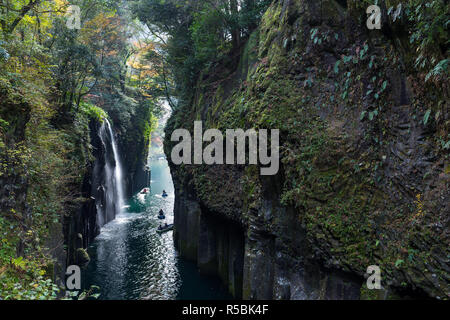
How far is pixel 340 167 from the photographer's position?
7.77 m

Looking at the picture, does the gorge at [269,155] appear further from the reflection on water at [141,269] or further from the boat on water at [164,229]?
the boat on water at [164,229]

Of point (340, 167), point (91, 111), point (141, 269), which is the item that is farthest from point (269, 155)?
point (91, 111)

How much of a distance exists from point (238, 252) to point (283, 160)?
615 centimetres

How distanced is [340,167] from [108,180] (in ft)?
77.5

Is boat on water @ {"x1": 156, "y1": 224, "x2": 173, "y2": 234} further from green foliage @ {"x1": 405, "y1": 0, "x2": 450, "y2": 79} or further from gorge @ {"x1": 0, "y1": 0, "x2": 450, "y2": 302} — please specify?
green foliage @ {"x1": 405, "y1": 0, "x2": 450, "y2": 79}

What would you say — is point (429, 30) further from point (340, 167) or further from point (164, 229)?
point (164, 229)

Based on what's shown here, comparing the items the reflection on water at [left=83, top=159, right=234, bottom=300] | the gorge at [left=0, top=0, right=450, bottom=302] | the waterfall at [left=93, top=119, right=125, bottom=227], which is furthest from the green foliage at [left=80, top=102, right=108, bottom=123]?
the reflection on water at [left=83, top=159, right=234, bottom=300]

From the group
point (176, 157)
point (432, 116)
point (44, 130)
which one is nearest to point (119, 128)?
point (176, 157)

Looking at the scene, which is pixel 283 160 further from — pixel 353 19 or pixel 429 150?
pixel 353 19

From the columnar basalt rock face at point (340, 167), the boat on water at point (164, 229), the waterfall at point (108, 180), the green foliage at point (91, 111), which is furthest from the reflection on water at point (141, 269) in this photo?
the green foliage at point (91, 111)

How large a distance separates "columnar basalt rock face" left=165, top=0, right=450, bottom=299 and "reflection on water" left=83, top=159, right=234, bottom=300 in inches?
206

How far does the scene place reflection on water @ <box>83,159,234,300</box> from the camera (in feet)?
45.2

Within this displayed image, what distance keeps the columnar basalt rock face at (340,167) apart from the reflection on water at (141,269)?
5.22 meters

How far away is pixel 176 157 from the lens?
60.5ft
